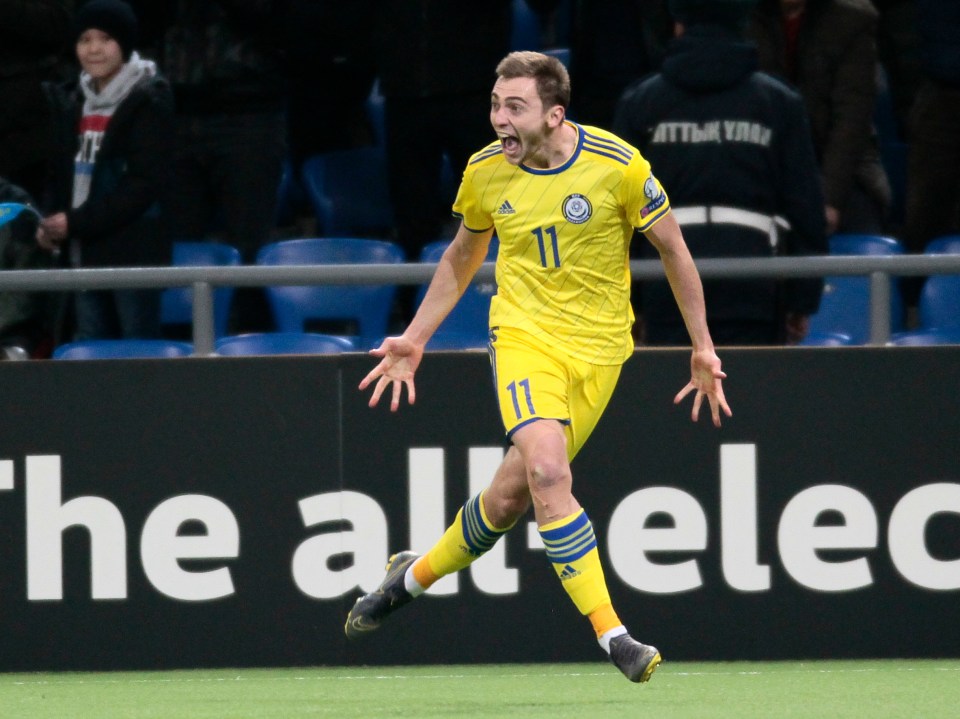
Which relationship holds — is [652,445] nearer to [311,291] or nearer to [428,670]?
[428,670]

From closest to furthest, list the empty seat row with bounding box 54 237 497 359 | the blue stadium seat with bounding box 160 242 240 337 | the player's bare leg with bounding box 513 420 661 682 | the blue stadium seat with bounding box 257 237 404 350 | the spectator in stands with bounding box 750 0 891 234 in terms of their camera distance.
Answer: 1. the player's bare leg with bounding box 513 420 661 682
2. the empty seat row with bounding box 54 237 497 359
3. the blue stadium seat with bounding box 257 237 404 350
4. the blue stadium seat with bounding box 160 242 240 337
5. the spectator in stands with bounding box 750 0 891 234

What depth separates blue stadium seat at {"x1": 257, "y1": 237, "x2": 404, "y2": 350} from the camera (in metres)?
8.53

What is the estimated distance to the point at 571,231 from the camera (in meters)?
6.34

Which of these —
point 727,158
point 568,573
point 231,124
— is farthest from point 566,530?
point 231,124

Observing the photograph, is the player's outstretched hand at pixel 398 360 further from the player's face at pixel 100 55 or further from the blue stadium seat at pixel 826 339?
the player's face at pixel 100 55

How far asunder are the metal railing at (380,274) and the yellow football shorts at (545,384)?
3.28ft

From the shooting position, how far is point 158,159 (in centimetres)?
851

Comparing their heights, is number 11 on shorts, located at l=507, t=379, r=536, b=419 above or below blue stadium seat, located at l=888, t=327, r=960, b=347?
below

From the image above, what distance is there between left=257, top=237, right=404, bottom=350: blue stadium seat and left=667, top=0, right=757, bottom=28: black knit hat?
1806 millimetres

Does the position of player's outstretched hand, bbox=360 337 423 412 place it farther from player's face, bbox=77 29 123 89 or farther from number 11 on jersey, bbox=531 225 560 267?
player's face, bbox=77 29 123 89

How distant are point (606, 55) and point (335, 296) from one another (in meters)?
2.02

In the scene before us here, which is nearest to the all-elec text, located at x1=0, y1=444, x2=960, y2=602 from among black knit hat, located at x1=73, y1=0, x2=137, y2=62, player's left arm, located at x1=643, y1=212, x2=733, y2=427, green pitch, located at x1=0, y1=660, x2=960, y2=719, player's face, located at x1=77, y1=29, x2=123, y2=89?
green pitch, located at x1=0, y1=660, x2=960, y2=719

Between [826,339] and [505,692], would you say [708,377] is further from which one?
[826,339]

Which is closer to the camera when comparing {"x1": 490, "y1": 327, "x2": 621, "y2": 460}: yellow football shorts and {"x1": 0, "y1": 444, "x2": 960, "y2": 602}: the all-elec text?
{"x1": 490, "y1": 327, "x2": 621, "y2": 460}: yellow football shorts
